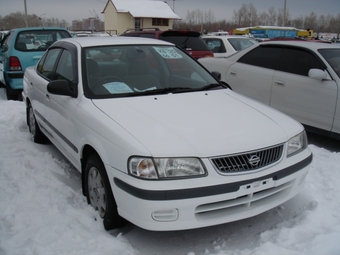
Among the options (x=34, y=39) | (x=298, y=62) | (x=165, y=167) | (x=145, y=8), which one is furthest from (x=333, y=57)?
(x=145, y=8)

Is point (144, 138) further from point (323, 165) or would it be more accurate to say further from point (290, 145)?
point (323, 165)

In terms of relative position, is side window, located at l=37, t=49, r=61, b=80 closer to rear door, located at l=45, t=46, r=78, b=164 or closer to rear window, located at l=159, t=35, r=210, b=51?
rear door, located at l=45, t=46, r=78, b=164

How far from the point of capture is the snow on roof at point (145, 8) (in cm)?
5310

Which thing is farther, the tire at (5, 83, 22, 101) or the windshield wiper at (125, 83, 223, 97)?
the tire at (5, 83, 22, 101)

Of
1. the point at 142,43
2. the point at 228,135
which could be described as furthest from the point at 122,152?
the point at 142,43

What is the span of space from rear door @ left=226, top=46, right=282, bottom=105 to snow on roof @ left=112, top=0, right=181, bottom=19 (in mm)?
48196

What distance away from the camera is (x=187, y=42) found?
9.25 meters

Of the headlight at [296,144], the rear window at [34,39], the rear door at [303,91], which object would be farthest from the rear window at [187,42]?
the headlight at [296,144]

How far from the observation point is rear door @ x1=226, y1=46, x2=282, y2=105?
6145 mm

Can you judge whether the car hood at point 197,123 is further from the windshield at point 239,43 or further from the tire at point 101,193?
the windshield at point 239,43

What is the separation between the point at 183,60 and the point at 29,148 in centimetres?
242

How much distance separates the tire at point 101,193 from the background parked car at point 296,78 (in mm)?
3569

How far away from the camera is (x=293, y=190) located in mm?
3152

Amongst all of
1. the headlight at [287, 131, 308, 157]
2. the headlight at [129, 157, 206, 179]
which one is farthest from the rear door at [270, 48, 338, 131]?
the headlight at [129, 157, 206, 179]
